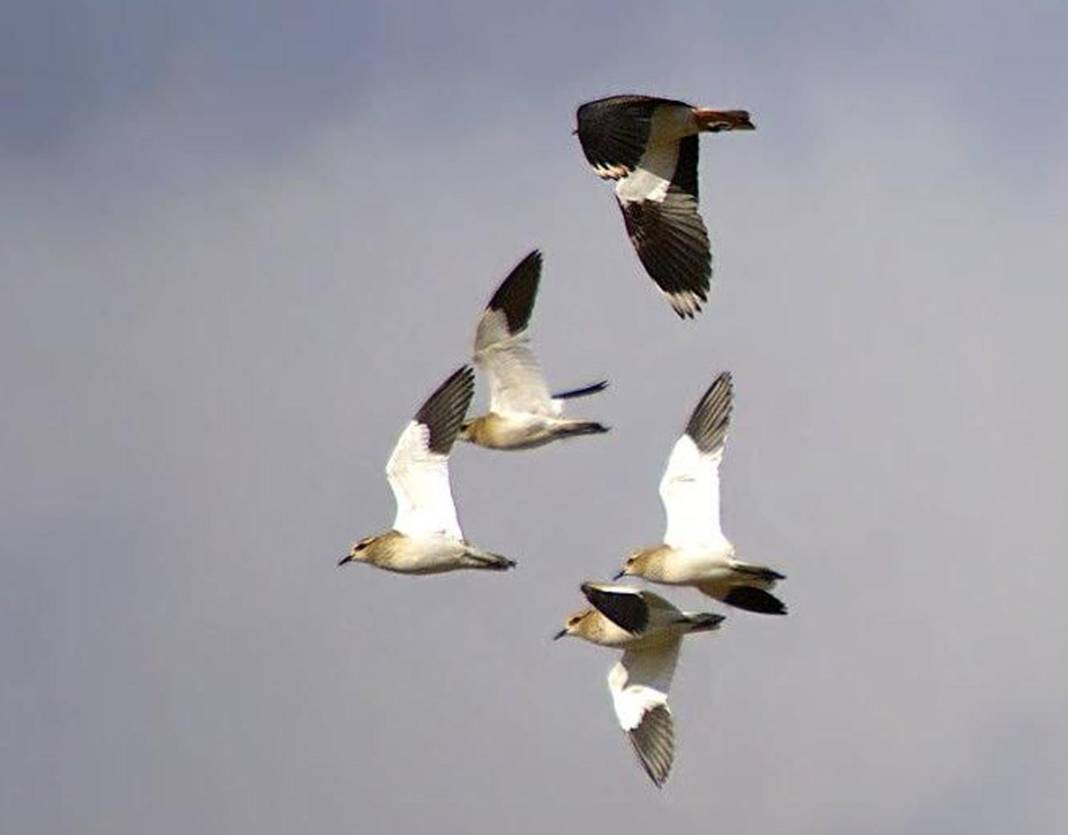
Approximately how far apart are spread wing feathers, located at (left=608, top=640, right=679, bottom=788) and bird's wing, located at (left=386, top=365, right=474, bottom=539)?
8.99 feet

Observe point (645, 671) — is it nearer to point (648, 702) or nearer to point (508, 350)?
point (648, 702)

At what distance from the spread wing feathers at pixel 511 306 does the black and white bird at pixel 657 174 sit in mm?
3323

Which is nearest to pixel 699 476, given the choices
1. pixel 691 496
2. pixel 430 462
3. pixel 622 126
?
pixel 691 496

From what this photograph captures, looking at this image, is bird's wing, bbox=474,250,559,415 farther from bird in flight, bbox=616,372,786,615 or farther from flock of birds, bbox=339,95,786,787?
bird in flight, bbox=616,372,786,615

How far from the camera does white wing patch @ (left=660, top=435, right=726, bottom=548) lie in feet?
135

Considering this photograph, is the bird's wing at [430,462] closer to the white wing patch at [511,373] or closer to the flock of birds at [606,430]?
the flock of birds at [606,430]

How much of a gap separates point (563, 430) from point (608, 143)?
3516 mm

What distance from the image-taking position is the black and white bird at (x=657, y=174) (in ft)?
130

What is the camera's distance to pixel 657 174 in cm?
3975

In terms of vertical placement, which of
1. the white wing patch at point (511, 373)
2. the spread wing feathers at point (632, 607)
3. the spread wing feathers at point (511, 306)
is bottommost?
the spread wing feathers at point (632, 607)

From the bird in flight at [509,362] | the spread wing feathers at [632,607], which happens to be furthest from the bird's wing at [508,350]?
the spread wing feathers at [632,607]

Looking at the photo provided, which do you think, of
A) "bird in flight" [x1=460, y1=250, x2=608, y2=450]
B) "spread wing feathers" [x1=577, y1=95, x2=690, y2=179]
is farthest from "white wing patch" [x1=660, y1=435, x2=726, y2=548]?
"spread wing feathers" [x1=577, y1=95, x2=690, y2=179]

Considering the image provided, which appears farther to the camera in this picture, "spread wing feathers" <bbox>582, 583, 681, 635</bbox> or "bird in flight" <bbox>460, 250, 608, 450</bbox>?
"bird in flight" <bbox>460, 250, 608, 450</bbox>

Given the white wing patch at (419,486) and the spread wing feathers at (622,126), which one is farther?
the white wing patch at (419,486)
